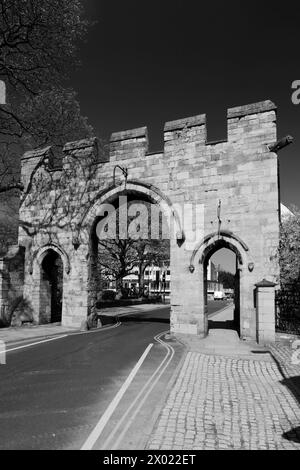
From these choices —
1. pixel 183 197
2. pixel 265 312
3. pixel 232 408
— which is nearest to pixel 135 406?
pixel 232 408

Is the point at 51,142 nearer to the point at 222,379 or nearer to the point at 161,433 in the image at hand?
the point at 222,379

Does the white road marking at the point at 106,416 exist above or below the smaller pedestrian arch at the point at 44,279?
below

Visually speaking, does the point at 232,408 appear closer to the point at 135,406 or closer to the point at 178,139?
the point at 135,406

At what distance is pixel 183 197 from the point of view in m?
14.3

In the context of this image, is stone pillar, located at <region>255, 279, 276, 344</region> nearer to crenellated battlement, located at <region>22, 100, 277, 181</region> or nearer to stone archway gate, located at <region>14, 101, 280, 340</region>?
stone archway gate, located at <region>14, 101, 280, 340</region>

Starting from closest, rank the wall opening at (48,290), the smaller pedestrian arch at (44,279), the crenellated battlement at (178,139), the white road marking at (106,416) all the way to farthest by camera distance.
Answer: the white road marking at (106,416), the crenellated battlement at (178,139), the smaller pedestrian arch at (44,279), the wall opening at (48,290)

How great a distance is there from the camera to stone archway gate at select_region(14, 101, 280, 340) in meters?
12.8

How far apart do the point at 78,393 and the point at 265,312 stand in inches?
291

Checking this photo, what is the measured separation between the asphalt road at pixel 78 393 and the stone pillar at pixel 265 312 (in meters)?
2.85

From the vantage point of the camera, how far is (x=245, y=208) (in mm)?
13102

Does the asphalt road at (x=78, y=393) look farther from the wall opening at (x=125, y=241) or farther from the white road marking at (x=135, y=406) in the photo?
the wall opening at (x=125, y=241)

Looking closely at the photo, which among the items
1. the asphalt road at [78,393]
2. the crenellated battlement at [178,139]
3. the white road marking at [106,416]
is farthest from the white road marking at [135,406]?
the crenellated battlement at [178,139]

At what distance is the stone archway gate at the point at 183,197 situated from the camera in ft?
41.9

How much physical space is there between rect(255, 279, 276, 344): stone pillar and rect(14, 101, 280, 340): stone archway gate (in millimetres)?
69
